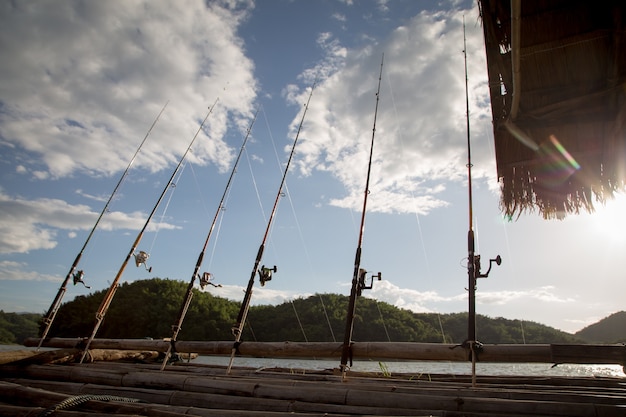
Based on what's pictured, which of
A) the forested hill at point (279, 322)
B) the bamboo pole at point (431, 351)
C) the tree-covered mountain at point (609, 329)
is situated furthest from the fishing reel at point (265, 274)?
the tree-covered mountain at point (609, 329)

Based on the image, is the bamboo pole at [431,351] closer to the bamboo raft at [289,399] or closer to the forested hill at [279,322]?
the bamboo raft at [289,399]

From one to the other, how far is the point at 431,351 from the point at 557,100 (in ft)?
11.3

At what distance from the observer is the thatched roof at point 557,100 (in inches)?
140

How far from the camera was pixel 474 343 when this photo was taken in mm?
4312

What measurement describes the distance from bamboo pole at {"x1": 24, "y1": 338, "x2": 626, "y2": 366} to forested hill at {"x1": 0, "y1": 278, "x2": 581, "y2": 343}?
52.1 metres

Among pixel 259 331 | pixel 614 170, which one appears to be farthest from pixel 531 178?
pixel 259 331

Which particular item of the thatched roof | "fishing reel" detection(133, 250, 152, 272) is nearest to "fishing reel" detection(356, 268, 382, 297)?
the thatched roof

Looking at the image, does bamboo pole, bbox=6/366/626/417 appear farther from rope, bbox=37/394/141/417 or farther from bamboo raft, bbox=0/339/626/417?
rope, bbox=37/394/141/417

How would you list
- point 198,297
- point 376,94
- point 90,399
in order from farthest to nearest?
point 198,297 → point 376,94 → point 90,399

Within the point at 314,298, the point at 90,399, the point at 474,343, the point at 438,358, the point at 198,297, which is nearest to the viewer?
the point at 90,399

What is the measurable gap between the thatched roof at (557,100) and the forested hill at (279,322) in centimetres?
5390

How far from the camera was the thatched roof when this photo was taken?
3.55 meters

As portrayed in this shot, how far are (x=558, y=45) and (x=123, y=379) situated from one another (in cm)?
671

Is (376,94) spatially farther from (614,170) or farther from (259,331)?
(259,331)
